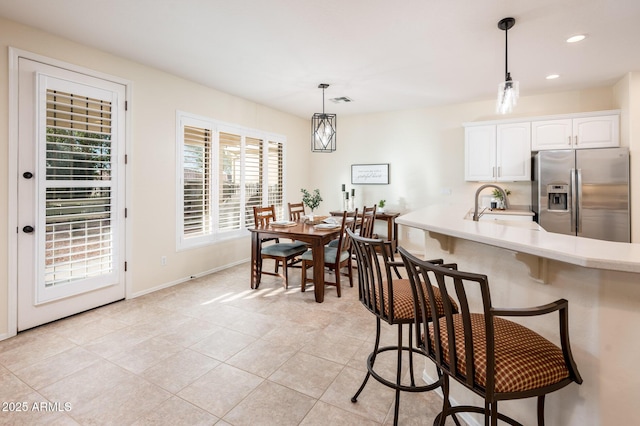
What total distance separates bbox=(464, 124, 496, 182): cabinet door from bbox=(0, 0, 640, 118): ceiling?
75 centimetres

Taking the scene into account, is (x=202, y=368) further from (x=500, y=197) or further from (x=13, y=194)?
(x=500, y=197)

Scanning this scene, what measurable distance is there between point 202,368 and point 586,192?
193 inches

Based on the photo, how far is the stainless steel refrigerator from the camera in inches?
156

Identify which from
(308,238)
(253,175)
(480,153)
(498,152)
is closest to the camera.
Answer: (308,238)

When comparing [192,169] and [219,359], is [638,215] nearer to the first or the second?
[219,359]

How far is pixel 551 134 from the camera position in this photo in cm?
455

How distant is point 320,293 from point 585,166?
383 centimetres

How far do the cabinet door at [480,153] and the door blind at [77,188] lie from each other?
198 inches

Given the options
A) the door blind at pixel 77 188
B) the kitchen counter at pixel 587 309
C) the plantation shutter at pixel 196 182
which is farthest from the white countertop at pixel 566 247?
the plantation shutter at pixel 196 182

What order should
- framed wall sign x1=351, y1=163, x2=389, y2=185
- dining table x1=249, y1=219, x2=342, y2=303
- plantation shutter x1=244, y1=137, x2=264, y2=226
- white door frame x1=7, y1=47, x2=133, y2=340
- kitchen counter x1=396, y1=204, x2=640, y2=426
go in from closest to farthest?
kitchen counter x1=396, y1=204, x2=640, y2=426 → white door frame x1=7, y1=47, x2=133, y2=340 → dining table x1=249, y1=219, x2=342, y2=303 → plantation shutter x1=244, y1=137, x2=264, y2=226 → framed wall sign x1=351, y1=163, x2=389, y2=185

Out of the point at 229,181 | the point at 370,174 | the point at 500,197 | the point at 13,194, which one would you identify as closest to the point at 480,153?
the point at 500,197

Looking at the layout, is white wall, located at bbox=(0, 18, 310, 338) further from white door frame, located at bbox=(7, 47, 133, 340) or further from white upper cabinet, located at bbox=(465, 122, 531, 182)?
white upper cabinet, located at bbox=(465, 122, 531, 182)

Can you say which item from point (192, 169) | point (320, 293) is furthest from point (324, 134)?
point (320, 293)

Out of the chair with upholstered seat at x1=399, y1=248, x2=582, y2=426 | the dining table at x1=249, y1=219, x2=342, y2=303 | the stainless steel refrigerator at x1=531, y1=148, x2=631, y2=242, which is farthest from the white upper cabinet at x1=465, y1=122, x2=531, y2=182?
the chair with upholstered seat at x1=399, y1=248, x2=582, y2=426
